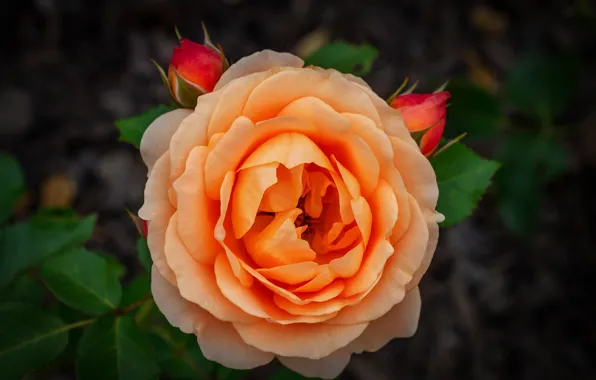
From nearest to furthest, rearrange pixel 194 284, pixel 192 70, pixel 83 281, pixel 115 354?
pixel 194 284 → pixel 192 70 → pixel 115 354 → pixel 83 281

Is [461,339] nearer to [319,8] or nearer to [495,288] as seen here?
[495,288]

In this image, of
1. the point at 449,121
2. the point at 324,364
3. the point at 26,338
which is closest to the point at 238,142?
the point at 324,364

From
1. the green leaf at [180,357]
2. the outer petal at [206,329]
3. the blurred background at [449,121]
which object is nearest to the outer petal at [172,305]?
the outer petal at [206,329]

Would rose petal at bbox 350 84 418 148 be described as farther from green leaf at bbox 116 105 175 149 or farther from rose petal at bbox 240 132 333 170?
green leaf at bbox 116 105 175 149

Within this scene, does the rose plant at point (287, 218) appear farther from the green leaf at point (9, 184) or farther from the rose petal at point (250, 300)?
the green leaf at point (9, 184)

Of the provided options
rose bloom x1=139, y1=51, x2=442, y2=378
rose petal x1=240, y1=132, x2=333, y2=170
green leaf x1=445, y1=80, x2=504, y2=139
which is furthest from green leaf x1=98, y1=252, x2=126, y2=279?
green leaf x1=445, y1=80, x2=504, y2=139

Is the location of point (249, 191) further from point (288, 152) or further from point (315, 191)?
point (315, 191)

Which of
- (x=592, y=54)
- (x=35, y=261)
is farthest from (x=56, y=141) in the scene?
(x=592, y=54)
